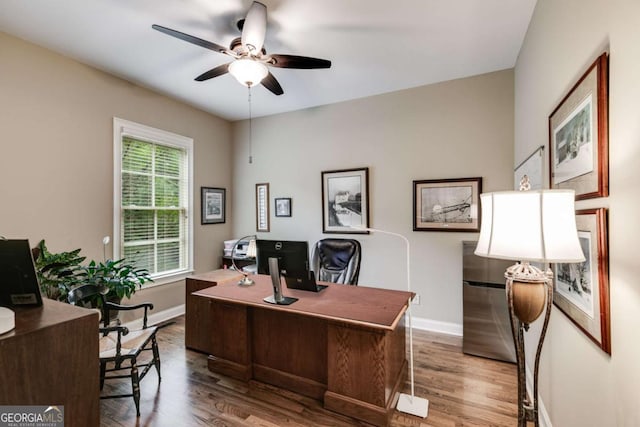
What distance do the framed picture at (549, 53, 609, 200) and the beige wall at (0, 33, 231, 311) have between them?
13.1 ft

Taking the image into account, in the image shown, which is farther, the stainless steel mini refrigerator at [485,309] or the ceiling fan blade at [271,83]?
the stainless steel mini refrigerator at [485,309]

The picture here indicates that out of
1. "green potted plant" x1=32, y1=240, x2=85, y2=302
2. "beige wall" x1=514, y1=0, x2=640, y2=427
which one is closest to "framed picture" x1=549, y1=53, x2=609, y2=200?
"beige wall" x1=514, y1=0, x2=640, y2=427

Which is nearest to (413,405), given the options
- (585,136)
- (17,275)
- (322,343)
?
(322,343)

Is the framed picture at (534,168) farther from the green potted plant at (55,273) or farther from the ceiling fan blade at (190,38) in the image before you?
the green potted plant at (55,273)

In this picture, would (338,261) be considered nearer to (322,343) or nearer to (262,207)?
(322,343)

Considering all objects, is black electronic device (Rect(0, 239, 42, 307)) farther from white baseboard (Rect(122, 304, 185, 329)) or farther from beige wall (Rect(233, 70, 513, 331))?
beige wall (Rect(233, 70, 513, 331))

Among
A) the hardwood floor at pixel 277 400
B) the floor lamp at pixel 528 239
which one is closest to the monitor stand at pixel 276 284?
the hardwood floor at pixel 277 400

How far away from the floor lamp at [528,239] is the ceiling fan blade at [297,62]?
160 centimetres

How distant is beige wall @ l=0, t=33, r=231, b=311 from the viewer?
2477 millimetres

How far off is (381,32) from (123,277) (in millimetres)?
3201

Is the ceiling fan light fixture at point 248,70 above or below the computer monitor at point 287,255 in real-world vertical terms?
above

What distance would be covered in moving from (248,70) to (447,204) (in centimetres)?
253

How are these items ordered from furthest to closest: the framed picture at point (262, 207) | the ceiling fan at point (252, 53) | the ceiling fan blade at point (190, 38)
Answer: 1. the framed picture at point (262, 207)
2. the ceiling fan at point (252, 53)
3. the ceiling fan blade at point (190, 38)

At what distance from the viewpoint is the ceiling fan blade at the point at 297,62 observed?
217 cm
